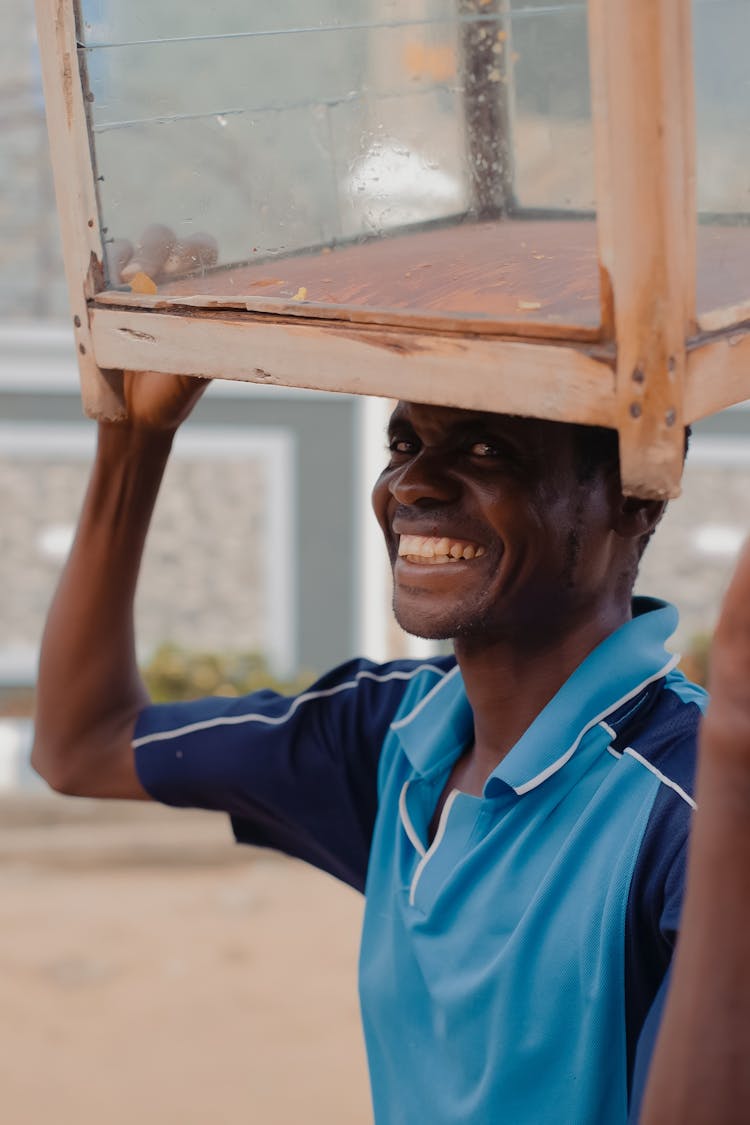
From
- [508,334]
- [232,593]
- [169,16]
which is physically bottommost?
[232,593]

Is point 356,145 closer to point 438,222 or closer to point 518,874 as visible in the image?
point 438,222

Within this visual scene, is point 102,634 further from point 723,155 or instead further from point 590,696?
point 723,155

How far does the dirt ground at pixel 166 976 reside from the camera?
4.25 meters

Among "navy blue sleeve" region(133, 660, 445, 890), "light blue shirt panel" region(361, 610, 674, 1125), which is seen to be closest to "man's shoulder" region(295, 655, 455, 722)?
"navy blue sleeve" region(133, 660, 445, 890)

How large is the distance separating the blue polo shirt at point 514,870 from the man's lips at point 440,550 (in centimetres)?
17

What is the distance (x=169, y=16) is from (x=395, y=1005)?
103cm

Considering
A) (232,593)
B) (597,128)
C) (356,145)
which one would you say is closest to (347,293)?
(356,145)

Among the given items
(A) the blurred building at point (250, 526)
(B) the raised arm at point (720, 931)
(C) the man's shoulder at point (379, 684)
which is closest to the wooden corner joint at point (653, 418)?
(B) the raised arm at point (720, 931)

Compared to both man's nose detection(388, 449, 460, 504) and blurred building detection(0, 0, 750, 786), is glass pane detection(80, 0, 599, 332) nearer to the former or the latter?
man's nose detection(388, 449, 460, 504)

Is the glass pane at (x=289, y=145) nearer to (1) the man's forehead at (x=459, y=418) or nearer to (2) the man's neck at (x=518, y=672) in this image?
(1) the man's forehead at (x=459, y=418)

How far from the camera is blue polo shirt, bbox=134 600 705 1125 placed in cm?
129

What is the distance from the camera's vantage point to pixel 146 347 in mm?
1512

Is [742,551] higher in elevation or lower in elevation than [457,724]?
higher

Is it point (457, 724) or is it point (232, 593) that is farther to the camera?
point (232, 593)
